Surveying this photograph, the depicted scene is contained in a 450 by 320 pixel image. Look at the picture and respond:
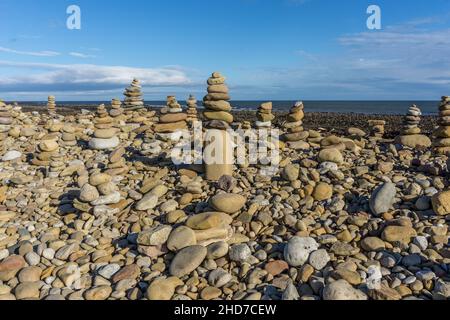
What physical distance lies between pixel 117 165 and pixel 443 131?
10345 mm

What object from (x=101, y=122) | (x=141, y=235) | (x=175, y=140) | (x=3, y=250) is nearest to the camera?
(x=141, y=235)

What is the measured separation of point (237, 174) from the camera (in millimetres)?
9297

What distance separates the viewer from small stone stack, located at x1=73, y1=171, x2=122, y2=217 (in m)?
8.03

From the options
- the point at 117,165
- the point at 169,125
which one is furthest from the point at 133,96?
the point at 117,165

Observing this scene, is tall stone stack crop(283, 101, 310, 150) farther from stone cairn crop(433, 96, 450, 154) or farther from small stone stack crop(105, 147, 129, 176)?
small stone stack crop(105, 147, 129, 176)

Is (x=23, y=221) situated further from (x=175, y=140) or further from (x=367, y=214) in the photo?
(x=367, y=214)

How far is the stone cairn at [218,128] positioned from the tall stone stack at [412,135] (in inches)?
258

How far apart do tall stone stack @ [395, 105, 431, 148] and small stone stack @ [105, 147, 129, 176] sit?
9223mm

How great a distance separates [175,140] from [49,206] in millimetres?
5052

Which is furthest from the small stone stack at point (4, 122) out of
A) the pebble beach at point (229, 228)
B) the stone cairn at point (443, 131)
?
the stone cairn at point (443, 131)

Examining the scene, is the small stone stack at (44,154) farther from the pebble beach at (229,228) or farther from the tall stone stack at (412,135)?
the tall stone stack at (412,135)

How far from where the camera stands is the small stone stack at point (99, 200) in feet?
26.3

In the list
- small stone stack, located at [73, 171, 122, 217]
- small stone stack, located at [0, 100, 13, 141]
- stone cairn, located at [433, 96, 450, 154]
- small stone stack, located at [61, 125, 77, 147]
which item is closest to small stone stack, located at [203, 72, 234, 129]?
small stone stack, located at [73, 171, 122, 217]
